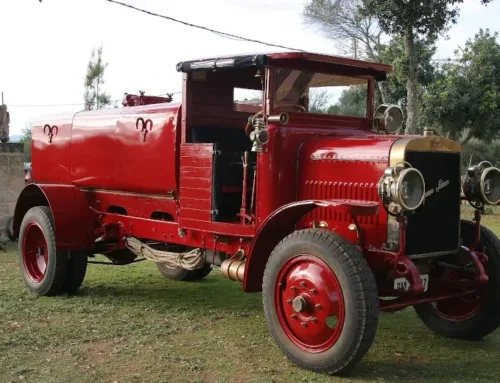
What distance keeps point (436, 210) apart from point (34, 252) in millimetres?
4313

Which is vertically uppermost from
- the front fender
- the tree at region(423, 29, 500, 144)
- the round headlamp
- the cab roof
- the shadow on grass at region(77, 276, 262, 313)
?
the tree at region(423, 29, 500, 144)

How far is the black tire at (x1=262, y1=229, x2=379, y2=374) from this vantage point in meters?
3.90

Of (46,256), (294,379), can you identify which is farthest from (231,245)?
(46,256)

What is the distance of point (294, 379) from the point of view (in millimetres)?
4047

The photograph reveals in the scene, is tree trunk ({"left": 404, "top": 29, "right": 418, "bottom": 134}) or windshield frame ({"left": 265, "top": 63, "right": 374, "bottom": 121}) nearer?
windshield frame ({"left": 265, "top": 63, "right": 374, "bottom": 121})

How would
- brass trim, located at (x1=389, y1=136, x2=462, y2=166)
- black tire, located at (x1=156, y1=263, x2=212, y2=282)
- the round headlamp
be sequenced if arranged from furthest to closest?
black tire, located at (x1=156, y1=263, x2=212, y2=282) < the round headlamp < brass trim, located at (x1=389, y1=136, x2=462, y2=166)

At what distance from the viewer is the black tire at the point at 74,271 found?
6.39 meters

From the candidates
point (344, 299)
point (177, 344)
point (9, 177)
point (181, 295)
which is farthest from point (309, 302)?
point (9, 177)

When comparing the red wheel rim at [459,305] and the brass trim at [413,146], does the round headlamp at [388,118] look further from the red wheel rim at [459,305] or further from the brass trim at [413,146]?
the red wheel rim at [459,305]

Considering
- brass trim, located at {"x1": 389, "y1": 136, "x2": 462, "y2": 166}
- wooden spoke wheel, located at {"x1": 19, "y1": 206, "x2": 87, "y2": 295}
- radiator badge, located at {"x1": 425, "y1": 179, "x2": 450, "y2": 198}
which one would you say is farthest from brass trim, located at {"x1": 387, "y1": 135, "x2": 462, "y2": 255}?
wooden spoke wheel, located at {"x1": 19, "y1": 206, "x2": 87, "y2": 295}

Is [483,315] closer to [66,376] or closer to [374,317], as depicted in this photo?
[374,317]

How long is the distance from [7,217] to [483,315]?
7895 mm

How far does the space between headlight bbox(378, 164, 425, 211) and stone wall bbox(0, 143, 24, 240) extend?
7.71 metres

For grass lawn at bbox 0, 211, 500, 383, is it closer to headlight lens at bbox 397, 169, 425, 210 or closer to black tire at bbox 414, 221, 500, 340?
black tire at bbox 414, 221, 500, 340
